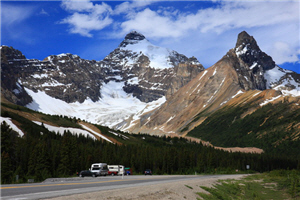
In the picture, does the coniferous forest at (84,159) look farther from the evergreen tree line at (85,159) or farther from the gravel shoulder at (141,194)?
the gravel shoulder at (141,194)

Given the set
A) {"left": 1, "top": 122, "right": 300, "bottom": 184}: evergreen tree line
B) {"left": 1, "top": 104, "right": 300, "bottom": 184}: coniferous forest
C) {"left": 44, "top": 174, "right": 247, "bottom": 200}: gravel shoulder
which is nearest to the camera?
{"left": 44, "top": 174, "right": 247, "bottom": 200}: gravel shoulder

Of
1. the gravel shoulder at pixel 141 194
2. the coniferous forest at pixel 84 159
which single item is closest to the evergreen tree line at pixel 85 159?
the coniferous forest at pixel 84 159

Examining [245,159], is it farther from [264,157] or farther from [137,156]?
[137,156]

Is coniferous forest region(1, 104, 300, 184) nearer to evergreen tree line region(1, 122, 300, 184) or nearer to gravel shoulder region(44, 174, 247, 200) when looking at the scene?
evergreen tree line region(1, 122, 300, 184)

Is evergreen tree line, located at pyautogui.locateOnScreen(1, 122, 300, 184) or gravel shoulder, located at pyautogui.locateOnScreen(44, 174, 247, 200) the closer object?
gravel shoulder, located at pyautogui.locateOnScreen(44, 174, 247, 200)

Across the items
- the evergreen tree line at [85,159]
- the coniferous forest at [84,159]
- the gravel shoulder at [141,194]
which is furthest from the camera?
the coniferous forest at [84,159]

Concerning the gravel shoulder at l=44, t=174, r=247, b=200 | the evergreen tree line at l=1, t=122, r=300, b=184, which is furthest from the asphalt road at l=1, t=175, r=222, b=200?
the evergreen tree line at l=1, t=122, r=300, b=184

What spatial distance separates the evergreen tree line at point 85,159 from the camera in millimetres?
72812

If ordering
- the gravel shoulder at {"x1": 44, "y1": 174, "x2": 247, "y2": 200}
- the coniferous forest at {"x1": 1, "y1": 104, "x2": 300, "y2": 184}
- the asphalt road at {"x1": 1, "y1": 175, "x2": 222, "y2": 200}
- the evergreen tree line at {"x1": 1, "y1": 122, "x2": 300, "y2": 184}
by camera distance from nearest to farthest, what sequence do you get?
the asphalt road at {"x1": 1, "y1": 175, "x2": 222, "y2": 200} → the gravel shoulder at {"x1": 44, "y1": 174, "x2": 247, "y2": 200} → the evergreen tree line at {"x1": 1, "y1": 122, "x2": 300, "y2": 184} → the coniferous forest at {"x1": 1, "y1": 104, "x2": 300, "y2": 184}

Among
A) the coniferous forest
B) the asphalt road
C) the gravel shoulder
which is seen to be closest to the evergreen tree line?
the coniferous forest

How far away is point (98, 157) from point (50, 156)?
2935 centimetres

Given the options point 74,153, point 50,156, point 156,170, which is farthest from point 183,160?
point 50,156

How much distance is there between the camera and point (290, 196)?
2253 inches

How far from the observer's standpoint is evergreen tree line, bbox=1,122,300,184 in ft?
239
